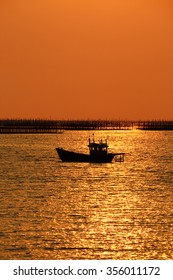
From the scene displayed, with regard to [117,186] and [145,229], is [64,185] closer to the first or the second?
[117,186]

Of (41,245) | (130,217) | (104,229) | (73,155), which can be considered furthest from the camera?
(73,155)

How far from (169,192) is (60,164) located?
34.1 meters

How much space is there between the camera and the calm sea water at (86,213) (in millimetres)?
42094

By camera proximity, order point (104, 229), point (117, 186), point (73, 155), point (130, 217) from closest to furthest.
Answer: point (104, 229) → point (130, 217) → point (117, 186) → point (73, 155)

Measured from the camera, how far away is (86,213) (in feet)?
177

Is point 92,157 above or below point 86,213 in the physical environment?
above

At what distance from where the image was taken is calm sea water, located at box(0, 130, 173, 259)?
42.1 meters

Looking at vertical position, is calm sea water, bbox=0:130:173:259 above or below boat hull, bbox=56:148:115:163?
below

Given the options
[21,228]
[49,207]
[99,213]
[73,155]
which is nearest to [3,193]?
[49,207]

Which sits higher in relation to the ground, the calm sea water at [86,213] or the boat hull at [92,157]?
the boat hull at [92,157]

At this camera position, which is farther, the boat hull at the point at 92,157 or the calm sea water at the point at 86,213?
the boat hull at the point at 92,157

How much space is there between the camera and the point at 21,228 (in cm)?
4738

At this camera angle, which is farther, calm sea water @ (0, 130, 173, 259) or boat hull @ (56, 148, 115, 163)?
boat hull @ (56, 148, 115, 163)

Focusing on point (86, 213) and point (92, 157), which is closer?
point (86, 213)
